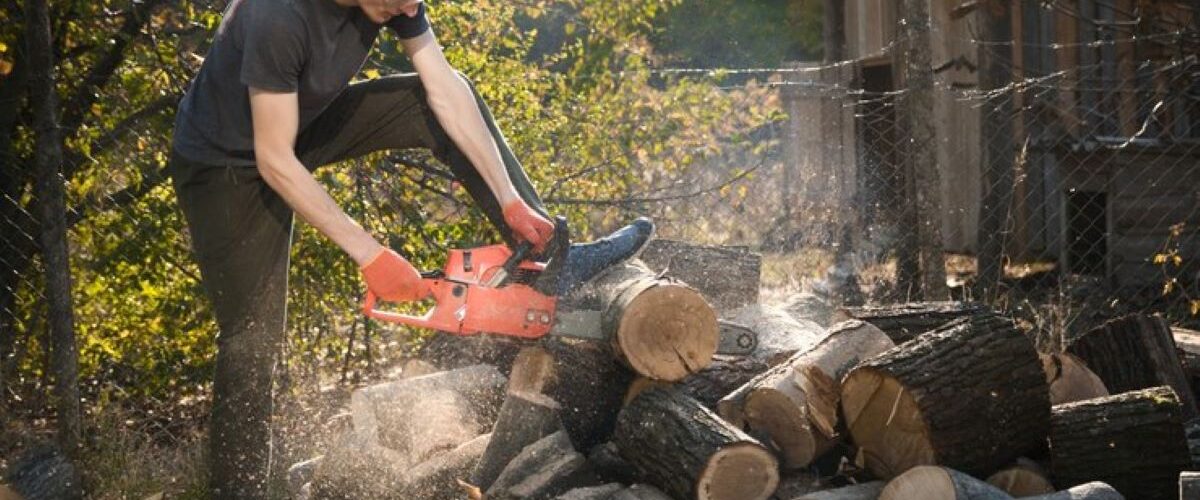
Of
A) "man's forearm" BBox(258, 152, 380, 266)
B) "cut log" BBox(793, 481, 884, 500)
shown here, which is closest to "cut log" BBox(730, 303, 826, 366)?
"cut log" BBox(793, 481, 884, 500)

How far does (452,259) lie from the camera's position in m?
4.42

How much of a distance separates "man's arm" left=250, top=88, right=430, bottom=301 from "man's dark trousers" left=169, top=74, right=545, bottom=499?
306mm

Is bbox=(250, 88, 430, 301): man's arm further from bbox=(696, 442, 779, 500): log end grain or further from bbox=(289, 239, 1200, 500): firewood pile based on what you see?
bbox=(696, 442, 779, 500): log end grain

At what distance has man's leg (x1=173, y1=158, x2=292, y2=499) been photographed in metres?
4.42

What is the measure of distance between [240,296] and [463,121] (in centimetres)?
91

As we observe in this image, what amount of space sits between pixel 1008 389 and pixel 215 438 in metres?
2.54

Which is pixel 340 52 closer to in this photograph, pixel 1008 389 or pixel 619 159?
pixel 1008 389

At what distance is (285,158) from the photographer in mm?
4055

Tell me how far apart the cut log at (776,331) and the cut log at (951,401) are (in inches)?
20.7

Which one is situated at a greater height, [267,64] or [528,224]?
[267,64]

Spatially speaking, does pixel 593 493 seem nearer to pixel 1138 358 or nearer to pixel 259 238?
pixel 259 238

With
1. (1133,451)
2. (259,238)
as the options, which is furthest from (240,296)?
(1133,451)

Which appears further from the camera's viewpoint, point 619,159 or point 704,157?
point 704,157

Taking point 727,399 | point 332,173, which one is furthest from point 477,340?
point 727,399
